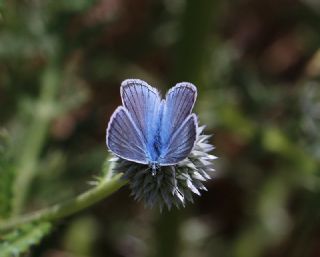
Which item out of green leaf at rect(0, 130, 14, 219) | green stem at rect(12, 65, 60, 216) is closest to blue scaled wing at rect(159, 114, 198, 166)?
green leaf at rect(0, 130, 14, 219)

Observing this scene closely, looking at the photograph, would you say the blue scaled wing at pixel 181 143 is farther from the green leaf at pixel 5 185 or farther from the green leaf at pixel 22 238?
the green leaf at pixel 5 185

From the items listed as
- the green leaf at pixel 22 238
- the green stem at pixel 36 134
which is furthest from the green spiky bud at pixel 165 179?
the green stem at pixel 36 134

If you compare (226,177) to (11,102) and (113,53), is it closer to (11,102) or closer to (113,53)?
(113,53)

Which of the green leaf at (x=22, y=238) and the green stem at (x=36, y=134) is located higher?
the green stem at (x=36, y=134)

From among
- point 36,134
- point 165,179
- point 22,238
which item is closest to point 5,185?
point 22,238

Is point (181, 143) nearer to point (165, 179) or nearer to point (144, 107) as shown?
point (144, 107)

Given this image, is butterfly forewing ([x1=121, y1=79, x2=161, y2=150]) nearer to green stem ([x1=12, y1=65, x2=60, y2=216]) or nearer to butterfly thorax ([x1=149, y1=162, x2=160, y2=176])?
butterfly thorax ([x1=149, y1=162, x2=160, y2=176])
